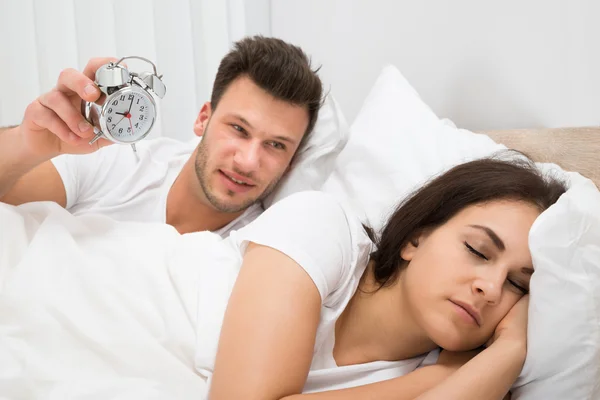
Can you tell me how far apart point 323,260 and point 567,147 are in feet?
2.16

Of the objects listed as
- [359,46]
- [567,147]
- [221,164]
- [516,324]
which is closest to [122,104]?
[221,164]

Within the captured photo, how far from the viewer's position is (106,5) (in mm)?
2176

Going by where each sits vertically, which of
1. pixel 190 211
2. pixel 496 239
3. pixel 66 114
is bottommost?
pixel 190 211

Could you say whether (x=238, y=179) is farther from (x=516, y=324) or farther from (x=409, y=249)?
(x=516, y=324)

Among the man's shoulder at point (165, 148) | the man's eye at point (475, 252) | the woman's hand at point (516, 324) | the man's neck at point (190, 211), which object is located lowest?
the man's neck at point (190, 211)

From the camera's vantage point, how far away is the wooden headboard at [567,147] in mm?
1222

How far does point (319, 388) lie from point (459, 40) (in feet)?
3.89

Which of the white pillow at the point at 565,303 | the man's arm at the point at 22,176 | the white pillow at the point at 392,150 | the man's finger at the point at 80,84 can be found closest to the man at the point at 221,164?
the man's arm at the point at 22,176

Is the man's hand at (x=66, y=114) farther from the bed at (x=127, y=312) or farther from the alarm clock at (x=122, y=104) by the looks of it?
the bed at (x=127, y=312)

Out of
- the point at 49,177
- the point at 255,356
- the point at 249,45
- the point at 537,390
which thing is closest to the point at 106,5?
the point at 249,45

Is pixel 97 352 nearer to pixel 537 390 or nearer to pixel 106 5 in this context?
pixel 537 390

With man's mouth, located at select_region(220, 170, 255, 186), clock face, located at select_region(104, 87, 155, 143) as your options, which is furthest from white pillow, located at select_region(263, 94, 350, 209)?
clock face, located at select_region(104, 87, 155, 143)

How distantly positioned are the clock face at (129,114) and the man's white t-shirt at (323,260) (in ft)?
0.96

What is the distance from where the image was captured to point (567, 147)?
128cm
